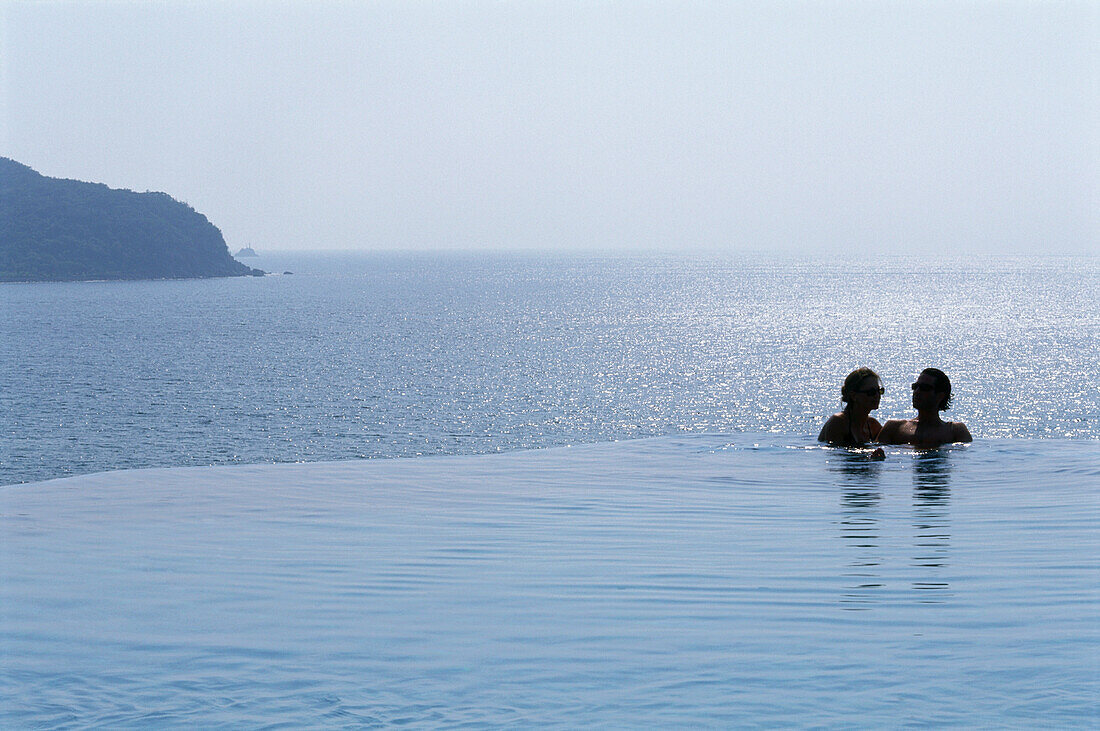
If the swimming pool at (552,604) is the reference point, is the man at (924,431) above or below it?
above

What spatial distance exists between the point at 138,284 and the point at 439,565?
634 ft

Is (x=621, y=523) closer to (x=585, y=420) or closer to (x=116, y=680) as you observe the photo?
(x=116, y=680)

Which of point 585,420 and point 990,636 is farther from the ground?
point 990,636

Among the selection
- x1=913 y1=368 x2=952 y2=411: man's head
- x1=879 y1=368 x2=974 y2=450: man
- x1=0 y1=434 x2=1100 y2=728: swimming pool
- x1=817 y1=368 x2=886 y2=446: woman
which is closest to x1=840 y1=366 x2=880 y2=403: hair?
x1=817 y1=368 x2=886 y2=446: woman

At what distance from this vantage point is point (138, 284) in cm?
18788

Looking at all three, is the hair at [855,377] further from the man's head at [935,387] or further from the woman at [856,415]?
the man's head at [935,387]

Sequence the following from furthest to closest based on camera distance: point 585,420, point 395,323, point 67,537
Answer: point 395,323 → point 585,420 → point 67,537

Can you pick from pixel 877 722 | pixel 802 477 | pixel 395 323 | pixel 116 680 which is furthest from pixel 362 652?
pixel 395 323

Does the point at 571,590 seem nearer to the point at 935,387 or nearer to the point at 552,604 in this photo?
the point at 552,604

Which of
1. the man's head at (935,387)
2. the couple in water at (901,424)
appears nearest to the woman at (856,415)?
the couple in water at (901,424)

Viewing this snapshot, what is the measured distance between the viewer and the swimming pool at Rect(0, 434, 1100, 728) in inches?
218

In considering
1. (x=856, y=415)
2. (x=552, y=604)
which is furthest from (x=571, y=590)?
(x=856, y=415)

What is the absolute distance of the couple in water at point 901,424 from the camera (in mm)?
13320

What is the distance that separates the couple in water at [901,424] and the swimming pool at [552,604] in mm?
1464
